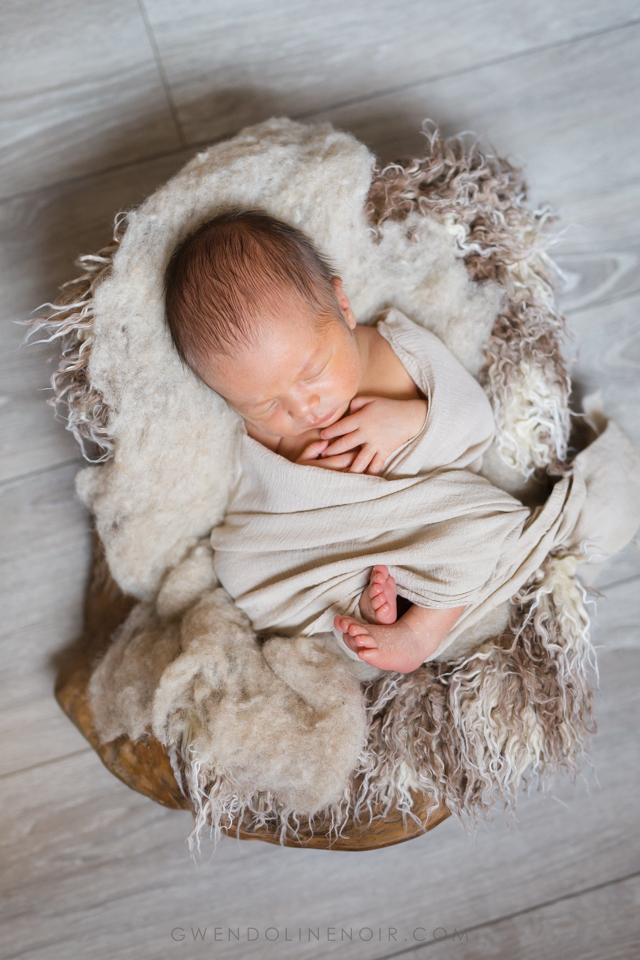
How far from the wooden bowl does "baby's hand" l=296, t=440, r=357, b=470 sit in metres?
0.43

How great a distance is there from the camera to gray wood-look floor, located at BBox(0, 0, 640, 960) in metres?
1.12

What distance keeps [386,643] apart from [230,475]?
0.39m

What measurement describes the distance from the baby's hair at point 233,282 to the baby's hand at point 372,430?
0.50ft

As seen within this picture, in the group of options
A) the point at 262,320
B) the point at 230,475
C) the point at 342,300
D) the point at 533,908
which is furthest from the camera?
the point at 533,908

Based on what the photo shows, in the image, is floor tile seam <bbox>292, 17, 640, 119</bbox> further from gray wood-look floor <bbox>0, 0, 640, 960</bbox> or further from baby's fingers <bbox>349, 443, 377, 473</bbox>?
baby's fingers <bbox>349, 443, 377, 473</bbox>

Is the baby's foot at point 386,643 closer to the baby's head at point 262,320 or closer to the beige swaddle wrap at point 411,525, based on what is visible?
the beige swaddle wrap at point 411,525

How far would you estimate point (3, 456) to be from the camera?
1148 millimetres

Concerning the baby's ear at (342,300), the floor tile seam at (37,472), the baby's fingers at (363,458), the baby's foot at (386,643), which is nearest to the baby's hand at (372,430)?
the baby's fingers at (363,458)

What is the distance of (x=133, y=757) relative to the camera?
96 centimetres

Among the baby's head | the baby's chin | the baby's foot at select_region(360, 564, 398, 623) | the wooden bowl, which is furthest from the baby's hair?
the wooden bowl

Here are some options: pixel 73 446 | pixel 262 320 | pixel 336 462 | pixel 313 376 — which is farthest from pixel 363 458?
pixel 73 446

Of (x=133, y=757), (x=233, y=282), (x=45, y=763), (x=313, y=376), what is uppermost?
(x=233, y=282)

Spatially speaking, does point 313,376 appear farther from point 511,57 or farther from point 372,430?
point 511,57

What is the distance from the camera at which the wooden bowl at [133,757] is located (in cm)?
92
